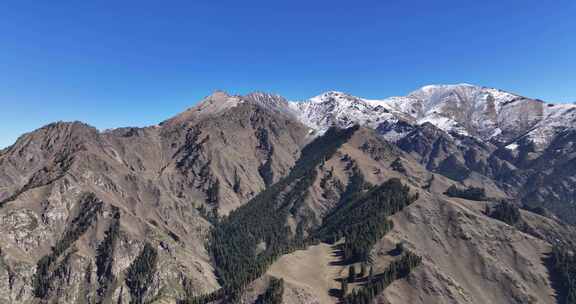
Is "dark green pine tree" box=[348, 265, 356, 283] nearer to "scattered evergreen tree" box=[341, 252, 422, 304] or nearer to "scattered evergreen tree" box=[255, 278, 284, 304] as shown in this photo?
"scattered evergreen tree" box=[341, 252, 422, 304]

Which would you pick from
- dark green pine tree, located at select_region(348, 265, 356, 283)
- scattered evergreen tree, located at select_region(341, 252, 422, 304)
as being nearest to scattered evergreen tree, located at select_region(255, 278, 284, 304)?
scattered evergreen tree, located at select_region(341, 252, 422, 304)

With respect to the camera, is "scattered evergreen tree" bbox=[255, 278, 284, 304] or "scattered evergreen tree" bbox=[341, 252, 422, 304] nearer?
"scattered evergreen tree" bbox=[255, 278, 284, 304]

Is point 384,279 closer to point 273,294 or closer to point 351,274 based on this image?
point 351,274

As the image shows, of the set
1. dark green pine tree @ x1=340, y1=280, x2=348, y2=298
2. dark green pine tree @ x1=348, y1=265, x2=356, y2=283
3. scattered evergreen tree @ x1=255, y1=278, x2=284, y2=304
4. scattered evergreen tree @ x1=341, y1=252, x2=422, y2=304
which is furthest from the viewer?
dark green pine tree @ x1=348, y1=265, x2=356, y2=283

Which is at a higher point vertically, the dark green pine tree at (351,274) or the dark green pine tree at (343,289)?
the dark green pine tree at (351,274)

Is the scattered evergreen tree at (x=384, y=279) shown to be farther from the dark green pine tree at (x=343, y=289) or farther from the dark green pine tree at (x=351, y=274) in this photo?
the dark green pine tree at (x=351, y=274)

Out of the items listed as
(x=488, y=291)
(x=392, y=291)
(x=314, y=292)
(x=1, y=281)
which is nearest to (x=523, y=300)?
(x=488, y=291)

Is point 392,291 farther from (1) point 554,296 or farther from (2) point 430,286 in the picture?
(1) point 554,296

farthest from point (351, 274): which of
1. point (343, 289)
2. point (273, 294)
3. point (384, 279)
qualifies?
point (273, 294)

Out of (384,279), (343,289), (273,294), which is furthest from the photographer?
(384,279)

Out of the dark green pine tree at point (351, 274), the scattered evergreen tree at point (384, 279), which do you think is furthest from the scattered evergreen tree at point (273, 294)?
the dark green pine tree at point (351, 274)

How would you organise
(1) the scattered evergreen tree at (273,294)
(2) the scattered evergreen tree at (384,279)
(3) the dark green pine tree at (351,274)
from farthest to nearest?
1. (3) the dark green pine tree at (351,274)
2. (2) the scattered evergreen tree at (384,279)
3. (1) the scattered evergreen tree at (273,294)

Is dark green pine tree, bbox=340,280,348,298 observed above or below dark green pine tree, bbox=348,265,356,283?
below
